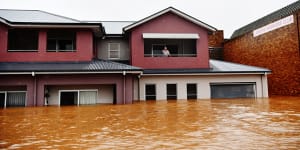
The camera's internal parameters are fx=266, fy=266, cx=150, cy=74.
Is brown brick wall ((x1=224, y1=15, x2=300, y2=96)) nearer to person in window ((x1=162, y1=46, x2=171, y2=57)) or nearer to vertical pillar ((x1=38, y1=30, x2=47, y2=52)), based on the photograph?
person in window ((x1=162, y1=46, x2=171, y2=57))

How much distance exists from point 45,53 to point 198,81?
10.2 metres

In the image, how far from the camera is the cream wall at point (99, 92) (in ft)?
52.7

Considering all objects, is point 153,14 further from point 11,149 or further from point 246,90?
point 11,149

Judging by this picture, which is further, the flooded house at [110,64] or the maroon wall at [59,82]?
the flooded house at [110,64]

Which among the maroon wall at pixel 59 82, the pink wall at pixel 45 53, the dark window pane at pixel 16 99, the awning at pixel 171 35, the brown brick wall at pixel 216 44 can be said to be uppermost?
the brown brick wall at pixel 216 44

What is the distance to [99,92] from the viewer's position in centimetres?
1661

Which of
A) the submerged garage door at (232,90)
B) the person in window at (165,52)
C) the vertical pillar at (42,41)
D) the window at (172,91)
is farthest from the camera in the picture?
the person in window at (165,52)

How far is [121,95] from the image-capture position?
15.3 meters

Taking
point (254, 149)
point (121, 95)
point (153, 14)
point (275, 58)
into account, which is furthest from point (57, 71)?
point (275, 58)

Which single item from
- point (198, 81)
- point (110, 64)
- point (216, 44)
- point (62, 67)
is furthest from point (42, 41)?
point (216, 44)

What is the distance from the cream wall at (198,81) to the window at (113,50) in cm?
369

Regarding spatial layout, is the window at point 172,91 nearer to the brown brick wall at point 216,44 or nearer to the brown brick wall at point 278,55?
the brown brick wall at point 278,55

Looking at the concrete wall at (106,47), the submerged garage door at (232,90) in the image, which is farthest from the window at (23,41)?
the submerged garage door at (232,90)

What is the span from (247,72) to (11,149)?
16.6 m
